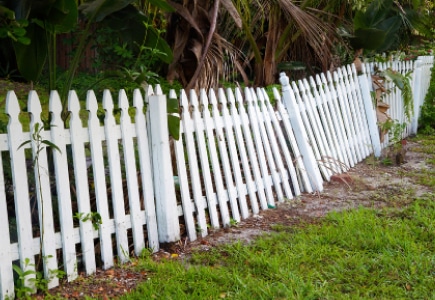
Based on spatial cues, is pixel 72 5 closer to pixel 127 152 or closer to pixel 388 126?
pixel 127 152

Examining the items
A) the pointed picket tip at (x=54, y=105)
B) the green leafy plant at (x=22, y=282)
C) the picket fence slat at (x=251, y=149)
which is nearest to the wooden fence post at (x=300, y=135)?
the picket fence slat at (x=251, y=149)

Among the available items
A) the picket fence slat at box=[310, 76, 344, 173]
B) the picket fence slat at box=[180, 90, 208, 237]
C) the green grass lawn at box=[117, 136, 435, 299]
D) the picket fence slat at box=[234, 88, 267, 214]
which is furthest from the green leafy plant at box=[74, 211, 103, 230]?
the picket fence slat at box=[310, 76, 344, 173]

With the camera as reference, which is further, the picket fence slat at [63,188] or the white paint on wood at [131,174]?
the white paint on wood at [131,174]

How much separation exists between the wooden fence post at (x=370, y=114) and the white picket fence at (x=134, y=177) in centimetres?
169

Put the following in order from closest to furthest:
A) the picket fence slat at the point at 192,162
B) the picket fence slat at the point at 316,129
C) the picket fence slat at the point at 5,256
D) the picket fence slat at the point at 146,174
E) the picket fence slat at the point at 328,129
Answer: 1. the picket fence slat at the point at 5,256
2. the picket fence slat at the point at 146,174
3. the picket fence slat at the point at 192,162
4. the picket fence slat at the point at 316,129
5. the picket fence slat at the point at 328,129

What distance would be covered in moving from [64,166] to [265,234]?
1.69 metres

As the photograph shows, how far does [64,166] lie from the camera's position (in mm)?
3305

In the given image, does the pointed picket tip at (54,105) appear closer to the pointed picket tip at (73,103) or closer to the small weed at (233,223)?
the pointed picket tip at (73,103)

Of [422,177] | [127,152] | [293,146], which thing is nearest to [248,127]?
[293,146]

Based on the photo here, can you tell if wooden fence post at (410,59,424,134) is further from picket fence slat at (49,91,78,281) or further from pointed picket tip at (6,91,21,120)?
pointed picket tip at (6,91,21,120)

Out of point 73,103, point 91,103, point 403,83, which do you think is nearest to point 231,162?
point 91,103

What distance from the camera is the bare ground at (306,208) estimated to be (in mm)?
3307

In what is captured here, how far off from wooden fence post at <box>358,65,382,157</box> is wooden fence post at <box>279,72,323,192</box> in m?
2.16

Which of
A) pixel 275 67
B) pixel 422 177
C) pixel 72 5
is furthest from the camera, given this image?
pixel 275 67
